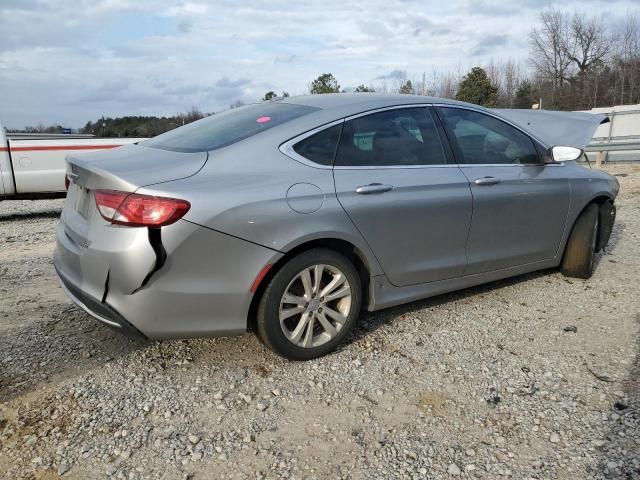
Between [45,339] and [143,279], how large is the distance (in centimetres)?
133

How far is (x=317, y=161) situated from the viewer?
312 centimetres

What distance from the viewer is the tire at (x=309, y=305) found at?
9.73ft

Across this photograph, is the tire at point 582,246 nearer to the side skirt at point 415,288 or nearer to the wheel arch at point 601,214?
the wheel arch at point 601,214

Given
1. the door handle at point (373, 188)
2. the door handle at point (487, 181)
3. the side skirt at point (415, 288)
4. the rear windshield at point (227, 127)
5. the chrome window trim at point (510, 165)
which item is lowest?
the side skirt at point (415, 288)

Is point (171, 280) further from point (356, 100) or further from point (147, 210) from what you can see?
point (356, 100)

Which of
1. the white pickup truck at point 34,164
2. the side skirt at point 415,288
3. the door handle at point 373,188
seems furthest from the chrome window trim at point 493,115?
the white pickup truck at point 34,164

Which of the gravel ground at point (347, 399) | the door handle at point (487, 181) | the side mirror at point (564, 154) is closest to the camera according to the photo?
the gravel ground at point (347, 399)

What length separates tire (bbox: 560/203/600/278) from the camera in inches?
183

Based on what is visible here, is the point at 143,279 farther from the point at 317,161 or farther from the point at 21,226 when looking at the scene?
the point at 21,226

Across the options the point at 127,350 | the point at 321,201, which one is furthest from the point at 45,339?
the point at 321,201

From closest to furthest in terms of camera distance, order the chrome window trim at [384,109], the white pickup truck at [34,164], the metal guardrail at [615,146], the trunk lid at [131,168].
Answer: the trunk lid at [131,168] < the chrome window trim at [384,109] < the white pickup truck at [34,164] < the metal guardrail at [615,146]

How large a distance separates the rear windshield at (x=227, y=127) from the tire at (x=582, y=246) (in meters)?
2.78

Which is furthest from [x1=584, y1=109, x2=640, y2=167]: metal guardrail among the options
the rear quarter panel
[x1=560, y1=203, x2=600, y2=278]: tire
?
the rear quarter panel

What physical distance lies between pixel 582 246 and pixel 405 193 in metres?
2.24
